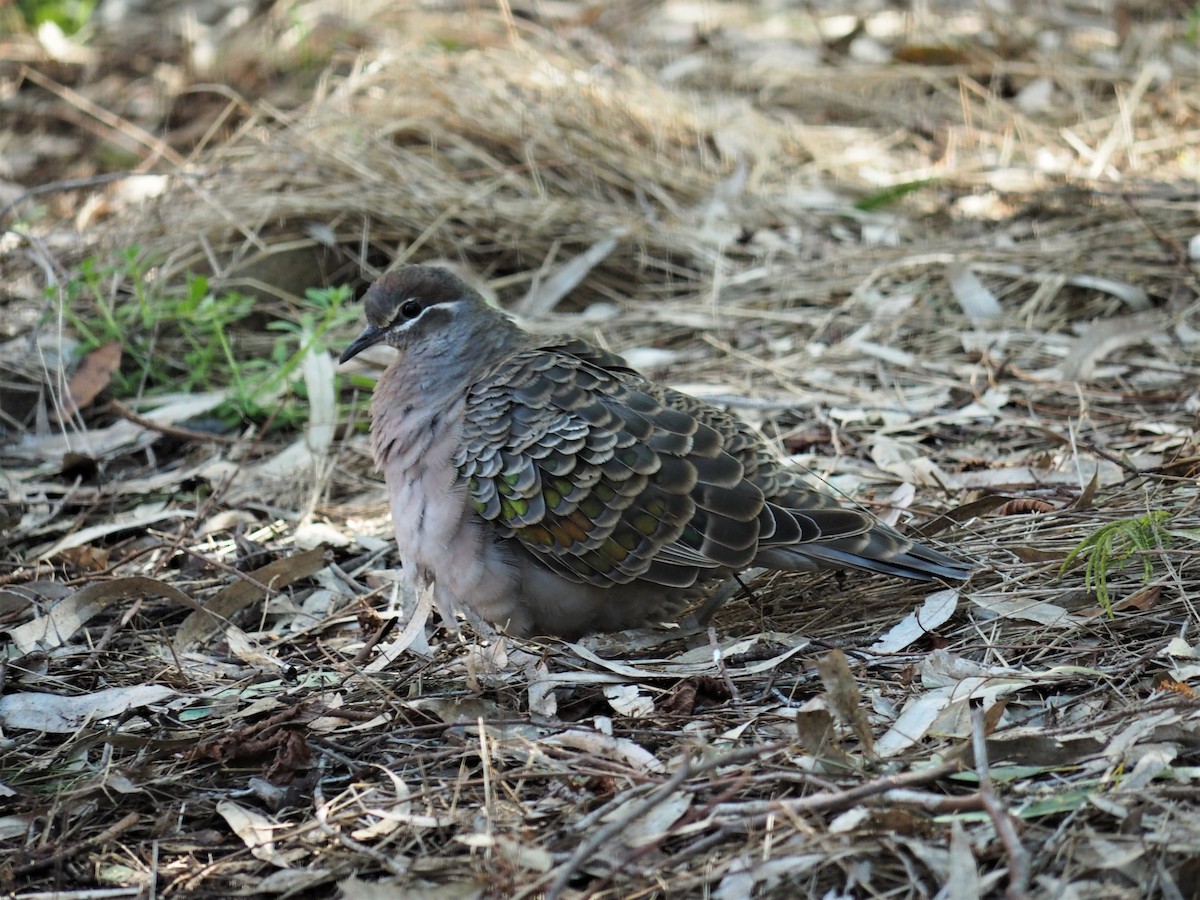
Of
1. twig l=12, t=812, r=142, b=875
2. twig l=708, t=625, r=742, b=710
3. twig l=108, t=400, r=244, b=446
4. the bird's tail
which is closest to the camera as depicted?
twig l=12, t=812, r=142, b=875

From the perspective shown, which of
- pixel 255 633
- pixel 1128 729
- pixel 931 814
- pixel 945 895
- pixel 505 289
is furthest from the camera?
pixel 505 289

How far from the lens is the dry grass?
8.50 feet

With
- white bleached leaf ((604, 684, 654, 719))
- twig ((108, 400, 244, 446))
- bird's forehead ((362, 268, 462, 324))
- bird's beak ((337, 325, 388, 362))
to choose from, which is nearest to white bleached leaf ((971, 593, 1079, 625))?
white bleached leaf ((604, 684, 654, 719))

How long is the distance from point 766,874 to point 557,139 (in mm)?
4912

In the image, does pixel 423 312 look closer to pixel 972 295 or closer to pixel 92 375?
pixel 92 375

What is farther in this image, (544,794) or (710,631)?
(710,631)

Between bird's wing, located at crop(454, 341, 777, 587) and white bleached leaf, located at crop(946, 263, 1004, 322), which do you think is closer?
bird's wing, located at crop(454, 341, 777, 587)

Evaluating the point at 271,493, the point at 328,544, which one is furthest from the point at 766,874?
the point at 271,493

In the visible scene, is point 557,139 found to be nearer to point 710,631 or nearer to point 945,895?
point 710,631

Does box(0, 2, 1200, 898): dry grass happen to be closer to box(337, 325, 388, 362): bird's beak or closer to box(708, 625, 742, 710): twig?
box(708, 625, 742, 710): twig

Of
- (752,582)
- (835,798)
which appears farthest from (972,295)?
(835,798)

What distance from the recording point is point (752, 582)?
398cm

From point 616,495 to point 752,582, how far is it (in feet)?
2.16

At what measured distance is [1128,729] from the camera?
270cm
